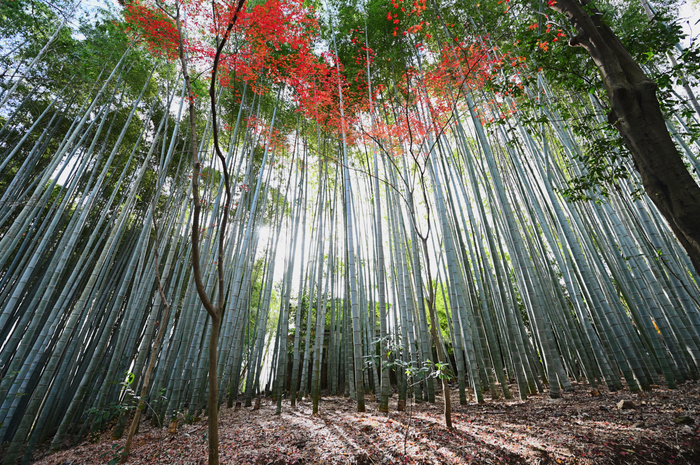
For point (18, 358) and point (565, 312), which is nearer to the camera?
point (18, 358)

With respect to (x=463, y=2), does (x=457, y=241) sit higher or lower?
lower

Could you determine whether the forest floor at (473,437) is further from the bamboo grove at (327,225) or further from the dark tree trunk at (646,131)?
the dark tree trunk at (646,131)

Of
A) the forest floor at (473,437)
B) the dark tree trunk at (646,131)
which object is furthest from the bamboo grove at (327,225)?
the dark tree trunk at (646,131)

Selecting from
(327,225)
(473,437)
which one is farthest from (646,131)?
(327,225)

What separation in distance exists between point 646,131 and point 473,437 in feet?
6.82

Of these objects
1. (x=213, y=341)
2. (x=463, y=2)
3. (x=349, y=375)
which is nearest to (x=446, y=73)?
(x=463, y=2)

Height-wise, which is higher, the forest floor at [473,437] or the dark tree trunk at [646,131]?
the dark tree trunk at [646,131]

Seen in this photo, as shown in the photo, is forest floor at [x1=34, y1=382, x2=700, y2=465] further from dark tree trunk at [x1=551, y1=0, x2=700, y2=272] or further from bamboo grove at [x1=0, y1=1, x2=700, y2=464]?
dark tree trunk at [x1=551, y1=0, x2=700, y2=272]

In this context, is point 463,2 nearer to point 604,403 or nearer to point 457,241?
point 457,241

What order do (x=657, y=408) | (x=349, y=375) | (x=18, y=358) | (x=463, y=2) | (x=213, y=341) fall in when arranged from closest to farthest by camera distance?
(x=213, y=341) → (x=657, y=408) → (x=18, y=358) → (x=463, y=2) → (x=349, y=375)

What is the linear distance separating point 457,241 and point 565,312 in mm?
1597

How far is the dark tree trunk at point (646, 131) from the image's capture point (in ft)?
3.90

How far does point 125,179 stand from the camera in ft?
18.4

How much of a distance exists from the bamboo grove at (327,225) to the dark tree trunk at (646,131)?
612mm
